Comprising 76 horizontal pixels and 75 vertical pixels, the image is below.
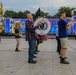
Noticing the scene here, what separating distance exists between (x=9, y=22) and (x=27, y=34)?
3904cm

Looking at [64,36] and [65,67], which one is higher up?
[64,36]

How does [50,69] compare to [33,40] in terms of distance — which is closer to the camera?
[50,69]

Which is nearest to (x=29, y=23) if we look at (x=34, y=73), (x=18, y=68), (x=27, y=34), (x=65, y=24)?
(x=27, y=34)

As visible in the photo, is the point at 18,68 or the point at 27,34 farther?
the point at 27,34

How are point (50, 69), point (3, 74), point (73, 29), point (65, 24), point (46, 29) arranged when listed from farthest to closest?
point (73, 29)
point (46, 29)
point (65, 24)
point (50, 69)
point (3, 74)

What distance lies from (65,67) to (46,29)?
257 centimetres

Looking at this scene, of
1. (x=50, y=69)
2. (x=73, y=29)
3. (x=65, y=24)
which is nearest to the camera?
(x=50, y=69)

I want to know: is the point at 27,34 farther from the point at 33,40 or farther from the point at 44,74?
the point at 44,74

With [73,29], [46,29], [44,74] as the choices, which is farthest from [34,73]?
[73,29]

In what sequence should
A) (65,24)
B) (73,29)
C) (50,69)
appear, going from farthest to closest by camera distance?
(73,29) < (65,24) < (50,69)

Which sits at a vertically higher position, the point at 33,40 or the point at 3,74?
the point at 33,40

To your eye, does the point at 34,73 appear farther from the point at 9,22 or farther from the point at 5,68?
the point at 9,22

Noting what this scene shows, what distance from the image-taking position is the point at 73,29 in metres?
47.8

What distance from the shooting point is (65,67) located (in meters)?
10.1
